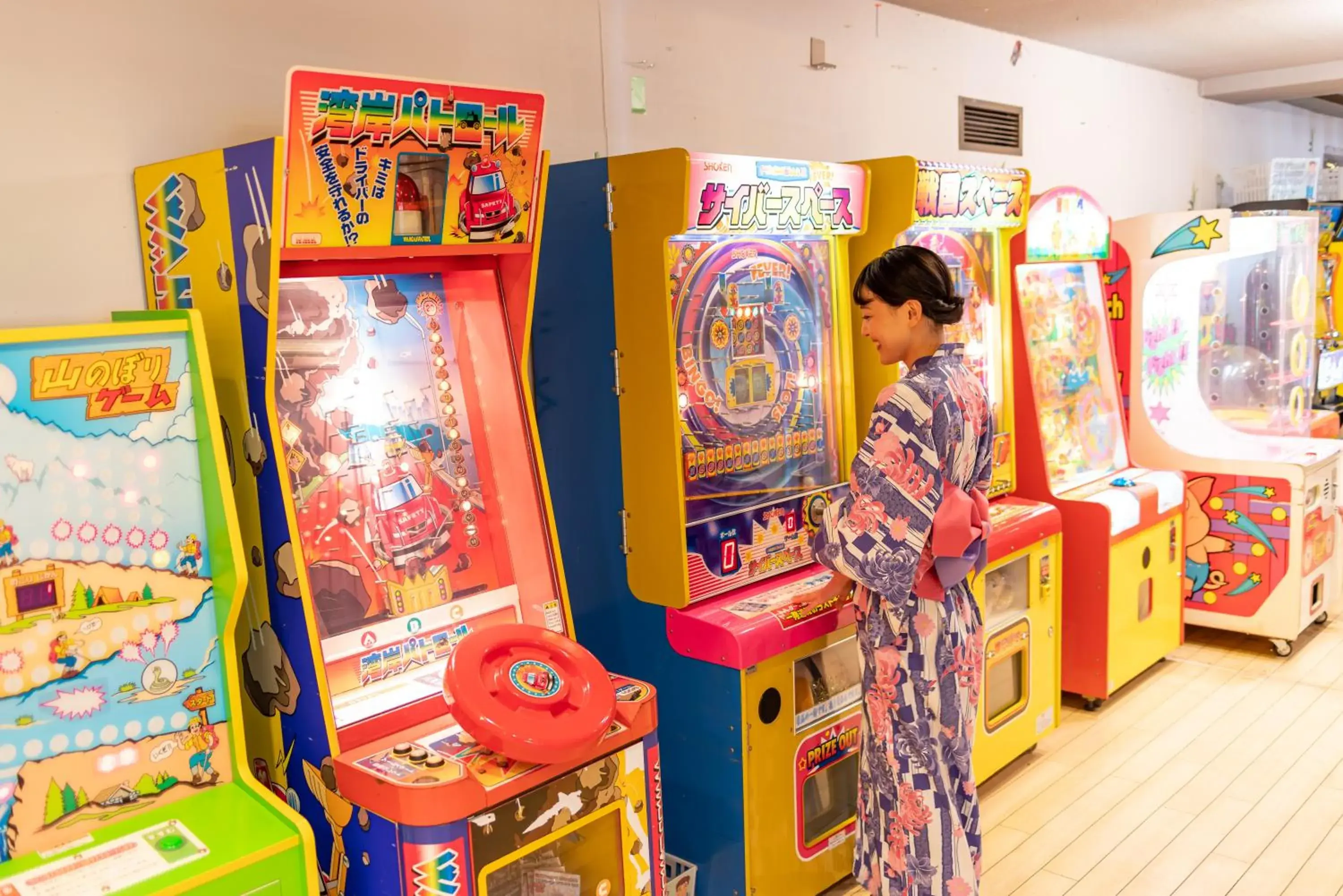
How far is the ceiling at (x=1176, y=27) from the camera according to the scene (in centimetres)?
483

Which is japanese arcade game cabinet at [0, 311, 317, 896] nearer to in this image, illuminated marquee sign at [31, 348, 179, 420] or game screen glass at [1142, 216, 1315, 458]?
illuminated marquee sign at [31, 348, 179, 420]

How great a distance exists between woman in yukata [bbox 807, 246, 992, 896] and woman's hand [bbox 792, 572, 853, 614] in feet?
0.47

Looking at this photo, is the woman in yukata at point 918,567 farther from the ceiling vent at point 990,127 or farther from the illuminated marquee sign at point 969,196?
the ceiling vent at point 990,127

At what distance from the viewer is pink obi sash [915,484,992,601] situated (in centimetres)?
258

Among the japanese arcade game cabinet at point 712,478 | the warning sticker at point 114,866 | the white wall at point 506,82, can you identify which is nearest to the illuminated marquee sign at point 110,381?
the white wall at point 506,82

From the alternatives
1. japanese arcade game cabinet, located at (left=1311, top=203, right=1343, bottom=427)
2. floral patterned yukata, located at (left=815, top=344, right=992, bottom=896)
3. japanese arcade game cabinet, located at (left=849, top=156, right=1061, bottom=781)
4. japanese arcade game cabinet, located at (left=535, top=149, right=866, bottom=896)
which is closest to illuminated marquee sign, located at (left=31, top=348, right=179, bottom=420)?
japanese arcade game cabinet, located at (left=535, top=149, right=866, bottom=896)

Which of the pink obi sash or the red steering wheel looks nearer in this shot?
the red steering wheel

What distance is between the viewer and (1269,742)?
4023 mm

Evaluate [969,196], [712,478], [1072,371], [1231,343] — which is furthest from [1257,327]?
[712,478]

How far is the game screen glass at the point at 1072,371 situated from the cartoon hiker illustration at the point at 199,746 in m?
3.13

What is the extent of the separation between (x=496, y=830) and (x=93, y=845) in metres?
0.66

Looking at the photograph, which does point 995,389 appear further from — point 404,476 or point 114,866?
point 114,866

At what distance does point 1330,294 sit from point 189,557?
292 inches

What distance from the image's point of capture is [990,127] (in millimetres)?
5133
